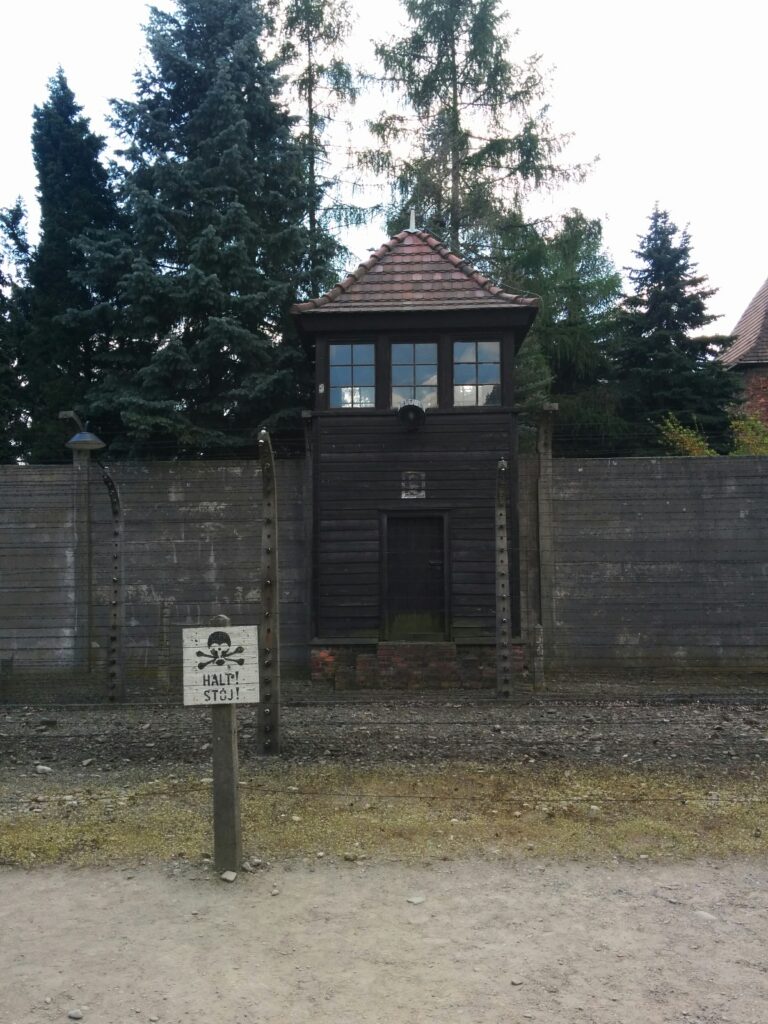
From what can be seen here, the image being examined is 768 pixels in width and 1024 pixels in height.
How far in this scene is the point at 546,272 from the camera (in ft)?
75.0

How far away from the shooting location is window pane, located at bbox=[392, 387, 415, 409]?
43.5 feet

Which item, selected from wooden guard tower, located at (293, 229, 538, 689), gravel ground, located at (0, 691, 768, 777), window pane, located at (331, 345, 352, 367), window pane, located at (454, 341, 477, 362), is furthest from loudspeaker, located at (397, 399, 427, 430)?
gravel ground, located at (0, 691, 768, 777)

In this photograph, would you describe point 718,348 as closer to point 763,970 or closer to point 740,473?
point 740,473

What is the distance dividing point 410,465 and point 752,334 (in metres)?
23.1

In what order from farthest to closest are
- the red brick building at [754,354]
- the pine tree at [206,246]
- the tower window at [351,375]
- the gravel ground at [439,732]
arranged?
1. the red brick building at [754,354]
2. the pine tree at [206,246]
3. the tower window at [351,375]
4. the gravel ground at [439,732]

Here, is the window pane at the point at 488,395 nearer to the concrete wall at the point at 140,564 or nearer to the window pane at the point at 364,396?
the window pane at the point at 364,396

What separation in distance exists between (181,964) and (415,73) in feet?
78.2

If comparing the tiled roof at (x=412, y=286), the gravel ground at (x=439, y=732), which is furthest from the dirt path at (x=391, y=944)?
the tiled roof at (x=412, y=286)

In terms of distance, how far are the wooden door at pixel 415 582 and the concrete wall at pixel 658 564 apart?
161 centimetres

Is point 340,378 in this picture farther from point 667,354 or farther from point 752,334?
point 752,334

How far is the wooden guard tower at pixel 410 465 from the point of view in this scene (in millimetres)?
12859

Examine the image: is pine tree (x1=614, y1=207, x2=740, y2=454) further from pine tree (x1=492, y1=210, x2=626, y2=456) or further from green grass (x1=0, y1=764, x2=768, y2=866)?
green grass (x1=0, y1=764, x2=768, y2=866)

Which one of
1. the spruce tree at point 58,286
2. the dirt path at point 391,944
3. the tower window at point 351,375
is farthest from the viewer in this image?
the spruce tree at point 58,286

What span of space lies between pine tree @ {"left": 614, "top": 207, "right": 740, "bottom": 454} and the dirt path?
17.0 meters
